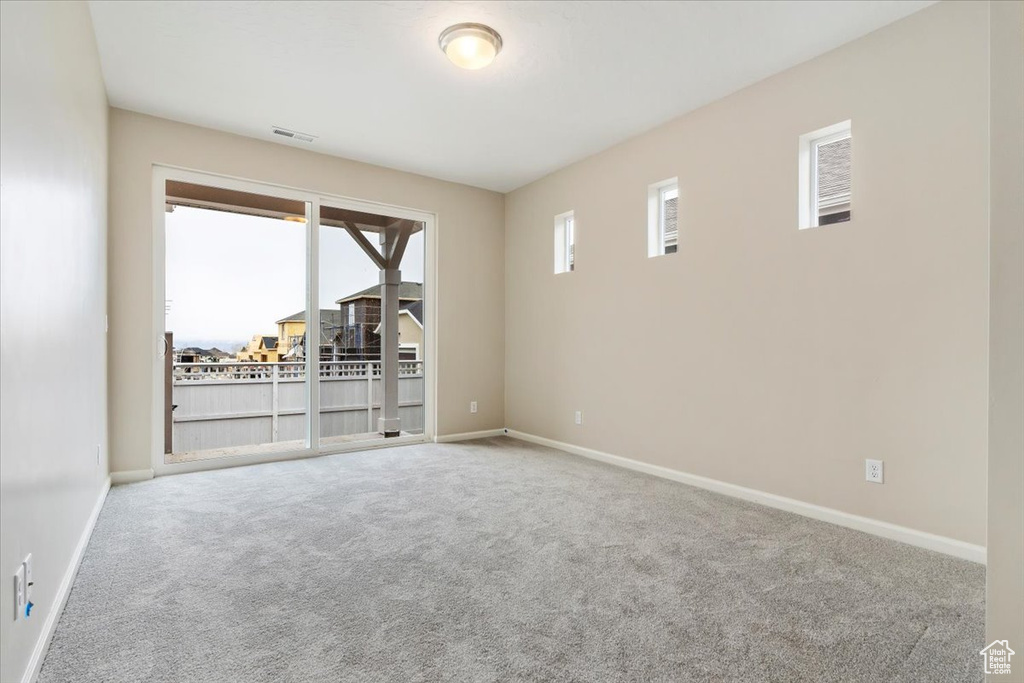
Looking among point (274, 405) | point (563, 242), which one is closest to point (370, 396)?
point (274, 405)

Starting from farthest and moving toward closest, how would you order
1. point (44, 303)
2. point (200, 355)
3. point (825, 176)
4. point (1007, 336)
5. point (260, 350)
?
1. point (260, 350)
2. point (200, 355)
3. point (825, 176)
4. point (44, 303)
5. point (1007, 336)

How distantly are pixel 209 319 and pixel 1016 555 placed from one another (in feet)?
16.6

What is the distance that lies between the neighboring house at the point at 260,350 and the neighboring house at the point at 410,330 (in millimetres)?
1007

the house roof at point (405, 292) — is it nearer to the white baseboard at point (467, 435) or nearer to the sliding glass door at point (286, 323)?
the sliding glass door at point (286, 323)

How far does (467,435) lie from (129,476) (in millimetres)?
2878

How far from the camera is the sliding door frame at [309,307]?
385cm

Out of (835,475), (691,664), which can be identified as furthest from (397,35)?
(835,475)

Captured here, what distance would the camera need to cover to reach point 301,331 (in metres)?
4.65

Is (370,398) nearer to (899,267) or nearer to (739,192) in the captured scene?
(739,192)

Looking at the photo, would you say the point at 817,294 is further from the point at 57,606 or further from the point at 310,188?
the point at 310,188

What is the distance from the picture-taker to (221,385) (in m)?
5.11

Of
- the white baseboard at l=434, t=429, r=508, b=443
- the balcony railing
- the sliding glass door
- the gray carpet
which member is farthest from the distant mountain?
the white baseboard at l=434, t=429, r=508, b=443

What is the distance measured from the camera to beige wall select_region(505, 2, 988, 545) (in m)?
2.44

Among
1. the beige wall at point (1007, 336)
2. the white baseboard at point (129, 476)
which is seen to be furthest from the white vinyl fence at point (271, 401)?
the beige wall at point (1007, 336)
